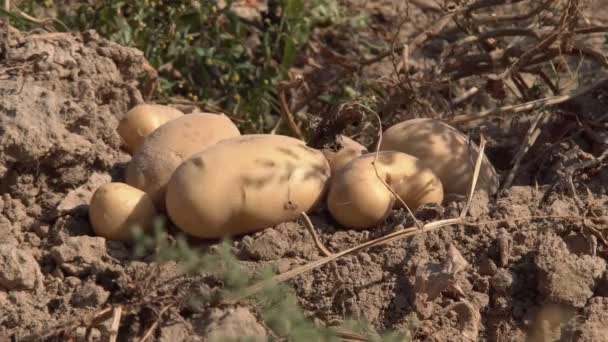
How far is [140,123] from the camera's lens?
3205mm

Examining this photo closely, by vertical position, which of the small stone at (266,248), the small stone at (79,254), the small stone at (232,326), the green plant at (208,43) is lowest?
the green plant at (208,43)

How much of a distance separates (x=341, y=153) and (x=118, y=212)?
710 millimetres

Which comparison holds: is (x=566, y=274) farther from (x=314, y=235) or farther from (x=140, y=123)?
(x=140, y=123)

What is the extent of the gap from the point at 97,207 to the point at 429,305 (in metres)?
0.98

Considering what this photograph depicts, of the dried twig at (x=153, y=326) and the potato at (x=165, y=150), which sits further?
the potato at (x=165, y=150)

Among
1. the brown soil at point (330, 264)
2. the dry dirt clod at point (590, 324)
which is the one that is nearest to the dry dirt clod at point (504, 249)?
the brown soil at point (330, 264)

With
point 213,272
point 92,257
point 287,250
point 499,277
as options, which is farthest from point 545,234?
point 92,257

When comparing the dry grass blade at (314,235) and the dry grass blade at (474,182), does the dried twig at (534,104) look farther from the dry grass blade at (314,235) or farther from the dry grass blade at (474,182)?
the dry grass blade at (314,235)

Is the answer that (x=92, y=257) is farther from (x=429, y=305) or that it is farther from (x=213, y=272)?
(x=429, y=305)

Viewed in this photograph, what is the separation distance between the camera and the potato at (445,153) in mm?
3002

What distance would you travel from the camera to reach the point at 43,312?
Answer: 2.63 m

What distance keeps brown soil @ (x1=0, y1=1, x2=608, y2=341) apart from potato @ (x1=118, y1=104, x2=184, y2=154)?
110 mm

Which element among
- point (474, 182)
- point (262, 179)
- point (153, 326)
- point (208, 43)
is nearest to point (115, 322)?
point (153, 326)

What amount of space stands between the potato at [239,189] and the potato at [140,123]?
17.6 inches
